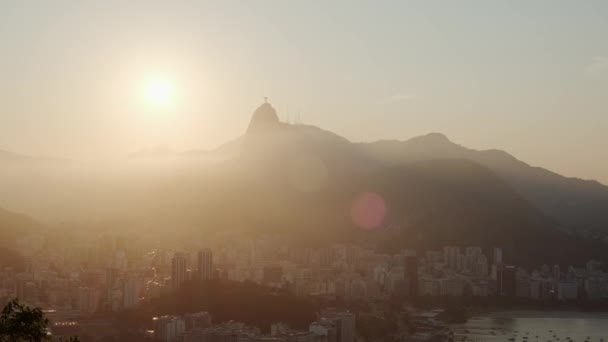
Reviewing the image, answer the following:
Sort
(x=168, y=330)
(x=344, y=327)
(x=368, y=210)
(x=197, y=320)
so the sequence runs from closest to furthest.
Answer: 1. (x=168, y=330)
2. (x=197, y=320)
3. (x=344, y=327)
4. (x=368, y=210)

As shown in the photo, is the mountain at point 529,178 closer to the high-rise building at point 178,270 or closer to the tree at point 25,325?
the high-rise building at point 178,270

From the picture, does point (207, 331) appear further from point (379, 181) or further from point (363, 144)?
point (363, 144)

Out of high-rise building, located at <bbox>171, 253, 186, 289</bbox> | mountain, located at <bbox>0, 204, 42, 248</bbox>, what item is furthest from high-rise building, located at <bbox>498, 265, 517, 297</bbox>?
mountain, located at <bbox>0, 204, 42, 248</bbox>

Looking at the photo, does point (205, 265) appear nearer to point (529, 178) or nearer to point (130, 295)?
point (130, 295)

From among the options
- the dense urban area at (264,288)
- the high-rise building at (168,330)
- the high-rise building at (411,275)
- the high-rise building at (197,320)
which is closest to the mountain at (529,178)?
the dense urban area at (264,288)

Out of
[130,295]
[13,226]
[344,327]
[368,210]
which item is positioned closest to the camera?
[344,327]

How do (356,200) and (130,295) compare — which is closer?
(130,295)

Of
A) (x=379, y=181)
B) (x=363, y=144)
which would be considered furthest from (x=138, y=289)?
(x=363, y=144)

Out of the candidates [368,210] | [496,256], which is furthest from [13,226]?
[496,256]
